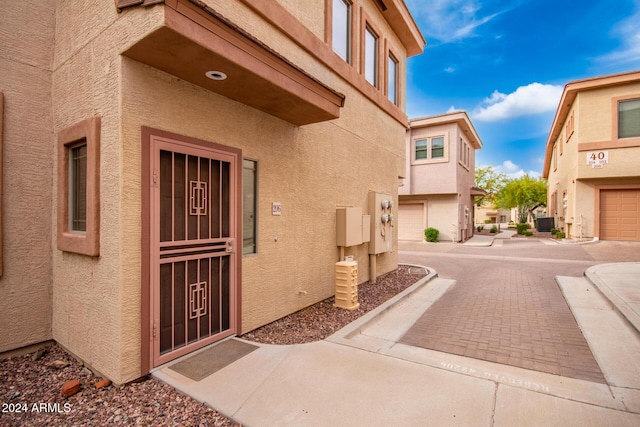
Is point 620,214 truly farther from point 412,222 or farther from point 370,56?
point 370,56

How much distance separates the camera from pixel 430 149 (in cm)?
1886

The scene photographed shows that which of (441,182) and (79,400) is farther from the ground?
(441,182)

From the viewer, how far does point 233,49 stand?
3248 mm

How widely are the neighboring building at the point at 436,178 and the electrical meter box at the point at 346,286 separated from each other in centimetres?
1391

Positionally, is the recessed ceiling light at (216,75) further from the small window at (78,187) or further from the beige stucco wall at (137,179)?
the small window at (78,187)

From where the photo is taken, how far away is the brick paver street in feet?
12.9

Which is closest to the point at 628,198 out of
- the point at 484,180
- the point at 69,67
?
the point at 69,67

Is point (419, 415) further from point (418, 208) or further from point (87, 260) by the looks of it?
point (418, 208)

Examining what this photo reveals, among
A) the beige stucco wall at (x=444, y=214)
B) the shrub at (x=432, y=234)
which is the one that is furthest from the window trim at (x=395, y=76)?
the shrub at (x=432, y=234)

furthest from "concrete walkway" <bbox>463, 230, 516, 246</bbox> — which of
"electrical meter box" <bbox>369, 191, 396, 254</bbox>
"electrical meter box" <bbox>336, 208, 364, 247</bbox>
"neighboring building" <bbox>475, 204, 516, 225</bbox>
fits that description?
"neighboring building" <bbox>475, 204, 516, 225</bbox>

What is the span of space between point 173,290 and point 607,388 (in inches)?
182

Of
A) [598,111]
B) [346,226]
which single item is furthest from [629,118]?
[346,226]

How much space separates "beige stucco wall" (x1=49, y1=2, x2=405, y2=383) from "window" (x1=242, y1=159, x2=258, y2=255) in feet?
0.34

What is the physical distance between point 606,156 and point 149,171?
19.4 m
